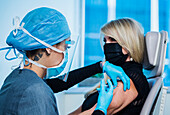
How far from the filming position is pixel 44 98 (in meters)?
0.82

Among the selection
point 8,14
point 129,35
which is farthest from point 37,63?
point 129,35

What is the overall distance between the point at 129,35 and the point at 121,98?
0.46 meters

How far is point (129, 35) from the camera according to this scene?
1.33m

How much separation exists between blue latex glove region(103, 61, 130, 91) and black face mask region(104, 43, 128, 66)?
0.15 feet

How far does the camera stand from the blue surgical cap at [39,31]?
917 mm

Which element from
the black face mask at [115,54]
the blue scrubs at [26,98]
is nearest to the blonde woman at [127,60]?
the black face mask at [115,54]

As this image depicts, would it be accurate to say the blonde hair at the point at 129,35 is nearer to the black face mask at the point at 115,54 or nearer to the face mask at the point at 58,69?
the black face mask at the point at 115,54

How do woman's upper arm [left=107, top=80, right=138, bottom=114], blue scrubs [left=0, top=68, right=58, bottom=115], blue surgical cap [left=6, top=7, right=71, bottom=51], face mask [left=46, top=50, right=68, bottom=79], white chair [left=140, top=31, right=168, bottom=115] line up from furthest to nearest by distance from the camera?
white chair [left=140, top=31, right=168, bottom=115], woman's upper arm [left=107, top=80, right=138, bottom=114], face mask [left=46, top=50, right=68, bottom=79], blue surgical cap [left=6, top=7, right=71, bottom=51], blue scrubs [left=0, top=68, right=58, bottom=115]

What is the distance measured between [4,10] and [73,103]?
1604mm

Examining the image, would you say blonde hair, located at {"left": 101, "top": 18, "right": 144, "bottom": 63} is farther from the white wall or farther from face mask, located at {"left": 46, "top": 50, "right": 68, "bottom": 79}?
the white wall

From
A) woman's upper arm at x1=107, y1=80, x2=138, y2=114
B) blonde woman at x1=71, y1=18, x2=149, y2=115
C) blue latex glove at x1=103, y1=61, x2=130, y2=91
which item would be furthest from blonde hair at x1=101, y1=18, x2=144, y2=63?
woman's upper arm at x1=107, y1=80, x2=138, y2=114

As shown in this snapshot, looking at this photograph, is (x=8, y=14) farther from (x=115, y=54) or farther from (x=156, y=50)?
(x=156, y=50)

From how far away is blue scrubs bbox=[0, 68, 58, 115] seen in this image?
0.78 meters

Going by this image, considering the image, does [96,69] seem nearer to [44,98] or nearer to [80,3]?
[44,98]
